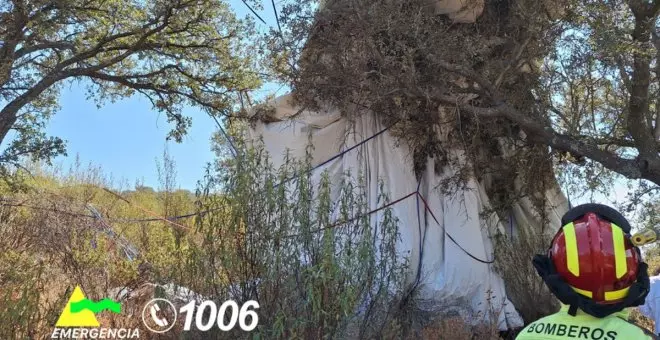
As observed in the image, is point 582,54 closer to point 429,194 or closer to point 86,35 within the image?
point 429,194

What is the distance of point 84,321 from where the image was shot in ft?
14.0

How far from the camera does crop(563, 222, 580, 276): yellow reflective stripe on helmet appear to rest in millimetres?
1701

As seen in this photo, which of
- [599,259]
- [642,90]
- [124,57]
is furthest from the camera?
[124,57]

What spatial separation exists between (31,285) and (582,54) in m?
5.28

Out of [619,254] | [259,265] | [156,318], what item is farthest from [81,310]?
[619,254]

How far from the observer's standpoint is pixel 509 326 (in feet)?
20.1

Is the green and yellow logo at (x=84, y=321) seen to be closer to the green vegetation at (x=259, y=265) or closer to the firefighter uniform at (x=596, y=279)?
the green vegetation at (x=259, y=265)

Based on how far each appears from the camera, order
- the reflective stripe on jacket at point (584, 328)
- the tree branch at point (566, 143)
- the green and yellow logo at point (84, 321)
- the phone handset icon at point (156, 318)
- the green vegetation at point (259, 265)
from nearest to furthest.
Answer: the reflective stripe on jacket at point (584, 328) < the green vegetation at point (259, 265) < the green and yellow logo at point (84, 321) < the phone handset icon at point (156, 318) < the tree branch at point (566, 143)

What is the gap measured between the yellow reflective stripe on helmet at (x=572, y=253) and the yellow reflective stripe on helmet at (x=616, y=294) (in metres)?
0.11

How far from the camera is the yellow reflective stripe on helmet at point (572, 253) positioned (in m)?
1.70

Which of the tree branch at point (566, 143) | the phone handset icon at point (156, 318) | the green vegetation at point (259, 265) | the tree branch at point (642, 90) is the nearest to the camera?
the green vegetation at point (259, 265)

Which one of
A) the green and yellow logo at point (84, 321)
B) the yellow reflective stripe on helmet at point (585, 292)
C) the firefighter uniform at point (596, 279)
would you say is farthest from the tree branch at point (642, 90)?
the green and yellow logo at point (84, 321)

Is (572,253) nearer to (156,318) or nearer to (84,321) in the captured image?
(156,318)

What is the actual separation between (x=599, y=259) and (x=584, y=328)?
230 millimetres
